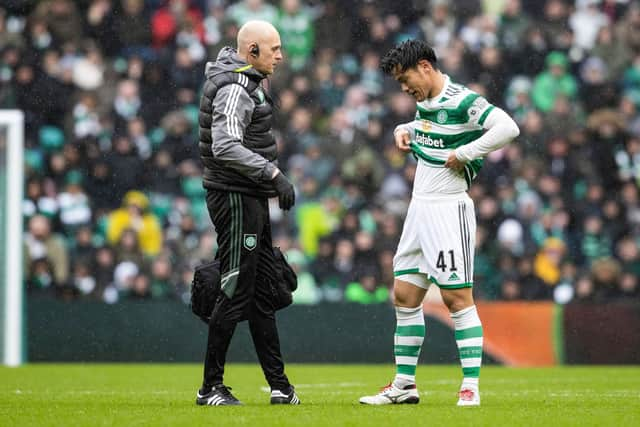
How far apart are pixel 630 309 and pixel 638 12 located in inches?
183

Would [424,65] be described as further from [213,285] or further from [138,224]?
[138,224]

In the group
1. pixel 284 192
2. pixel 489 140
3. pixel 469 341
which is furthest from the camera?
pixel 469 341

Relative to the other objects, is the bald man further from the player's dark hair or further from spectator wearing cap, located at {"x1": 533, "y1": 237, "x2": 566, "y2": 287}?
spectator wearing cap, located at {"x1": 533, "y1": 237, "x2": 566, "y2": 287}

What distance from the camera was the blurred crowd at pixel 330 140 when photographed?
14.1 m

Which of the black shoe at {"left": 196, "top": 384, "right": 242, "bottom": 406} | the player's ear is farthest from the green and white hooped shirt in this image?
the black shoe at {"left": 196, "top": 384, "right": 242, "bottom": 406}

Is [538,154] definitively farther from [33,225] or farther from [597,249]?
[33,225]

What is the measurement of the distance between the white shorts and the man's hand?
0.83m

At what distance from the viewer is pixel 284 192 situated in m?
7.07

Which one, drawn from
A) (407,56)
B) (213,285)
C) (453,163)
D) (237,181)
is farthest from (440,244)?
(213,285)

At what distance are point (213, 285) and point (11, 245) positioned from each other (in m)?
6.19

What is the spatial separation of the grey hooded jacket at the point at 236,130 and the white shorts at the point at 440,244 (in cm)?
87

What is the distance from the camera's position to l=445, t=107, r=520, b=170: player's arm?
7.22 m

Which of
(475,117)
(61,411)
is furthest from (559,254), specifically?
(61,411)

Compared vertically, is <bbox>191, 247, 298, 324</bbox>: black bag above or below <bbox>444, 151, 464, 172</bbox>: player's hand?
below
